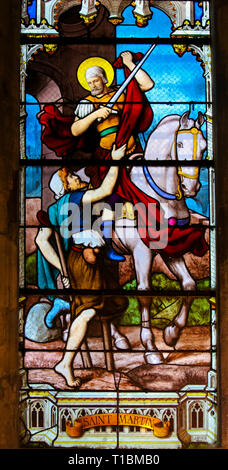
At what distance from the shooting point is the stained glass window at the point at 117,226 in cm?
495

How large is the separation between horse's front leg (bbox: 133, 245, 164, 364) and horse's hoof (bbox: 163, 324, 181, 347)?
0.11 meters

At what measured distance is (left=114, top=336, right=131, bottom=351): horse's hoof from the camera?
197 inches

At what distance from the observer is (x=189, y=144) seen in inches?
205

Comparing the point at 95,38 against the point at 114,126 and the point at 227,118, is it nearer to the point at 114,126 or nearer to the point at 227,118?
the point at 114,126

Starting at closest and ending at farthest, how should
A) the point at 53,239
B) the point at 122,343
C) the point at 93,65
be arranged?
the point at 122,343 < the point at 53,239 < the point at 93,65

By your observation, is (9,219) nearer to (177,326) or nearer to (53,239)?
(53,239)

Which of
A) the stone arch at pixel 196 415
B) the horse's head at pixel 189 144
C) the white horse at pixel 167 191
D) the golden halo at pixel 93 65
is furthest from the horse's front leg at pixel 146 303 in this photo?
the golden halo at pixel 93 65

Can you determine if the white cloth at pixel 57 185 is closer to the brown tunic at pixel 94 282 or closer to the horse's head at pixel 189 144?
the brown tunic at pixel 94 282

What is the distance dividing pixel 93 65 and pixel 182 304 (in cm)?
232

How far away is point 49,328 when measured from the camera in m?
5.03

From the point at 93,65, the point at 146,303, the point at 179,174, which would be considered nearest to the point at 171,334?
the point at 146,303

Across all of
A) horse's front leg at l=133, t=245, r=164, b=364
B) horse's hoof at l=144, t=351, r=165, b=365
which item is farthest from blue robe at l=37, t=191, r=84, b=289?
horse's hoof at l=144, t=351, r=165, b=365

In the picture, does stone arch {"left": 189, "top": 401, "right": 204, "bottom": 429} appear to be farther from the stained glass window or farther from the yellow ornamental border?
the yellow ornamental border

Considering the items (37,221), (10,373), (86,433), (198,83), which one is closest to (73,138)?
(37,221)
